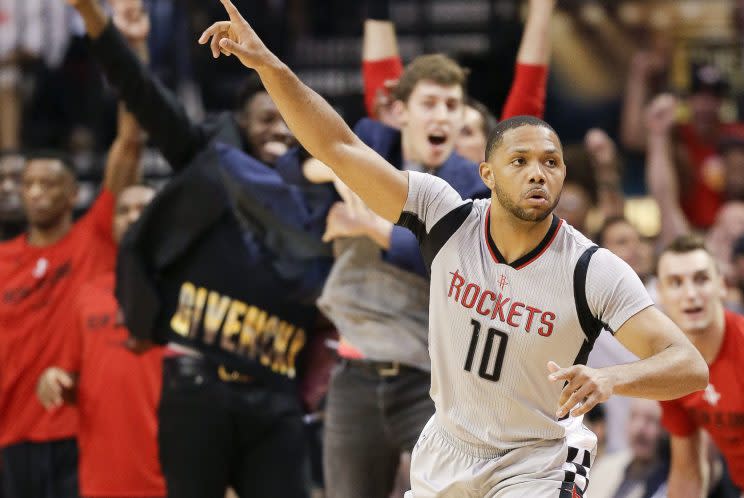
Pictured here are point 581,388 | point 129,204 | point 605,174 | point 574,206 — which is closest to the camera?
point 581,388

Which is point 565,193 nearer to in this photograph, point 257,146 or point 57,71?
point 257,146

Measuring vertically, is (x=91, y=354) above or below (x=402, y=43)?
below

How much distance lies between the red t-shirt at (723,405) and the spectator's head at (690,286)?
4.4 inches

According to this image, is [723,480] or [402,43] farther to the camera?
[402,43]

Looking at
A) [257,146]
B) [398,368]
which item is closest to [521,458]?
[398,368]

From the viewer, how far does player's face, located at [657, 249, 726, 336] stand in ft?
17.2

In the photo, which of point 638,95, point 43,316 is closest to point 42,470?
point 43,316

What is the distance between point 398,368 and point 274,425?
0.82m

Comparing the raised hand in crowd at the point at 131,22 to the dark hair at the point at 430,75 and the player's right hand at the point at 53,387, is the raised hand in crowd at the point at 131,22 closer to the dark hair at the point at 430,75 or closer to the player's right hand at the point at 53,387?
the player's right hand at the point at 53,387

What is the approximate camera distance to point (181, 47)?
10531 mm

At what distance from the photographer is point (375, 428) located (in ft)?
16.2

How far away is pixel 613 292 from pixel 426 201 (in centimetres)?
65

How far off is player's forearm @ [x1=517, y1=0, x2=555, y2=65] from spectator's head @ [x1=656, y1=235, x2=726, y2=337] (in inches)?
38.4

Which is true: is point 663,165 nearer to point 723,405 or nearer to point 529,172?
point 723,405
